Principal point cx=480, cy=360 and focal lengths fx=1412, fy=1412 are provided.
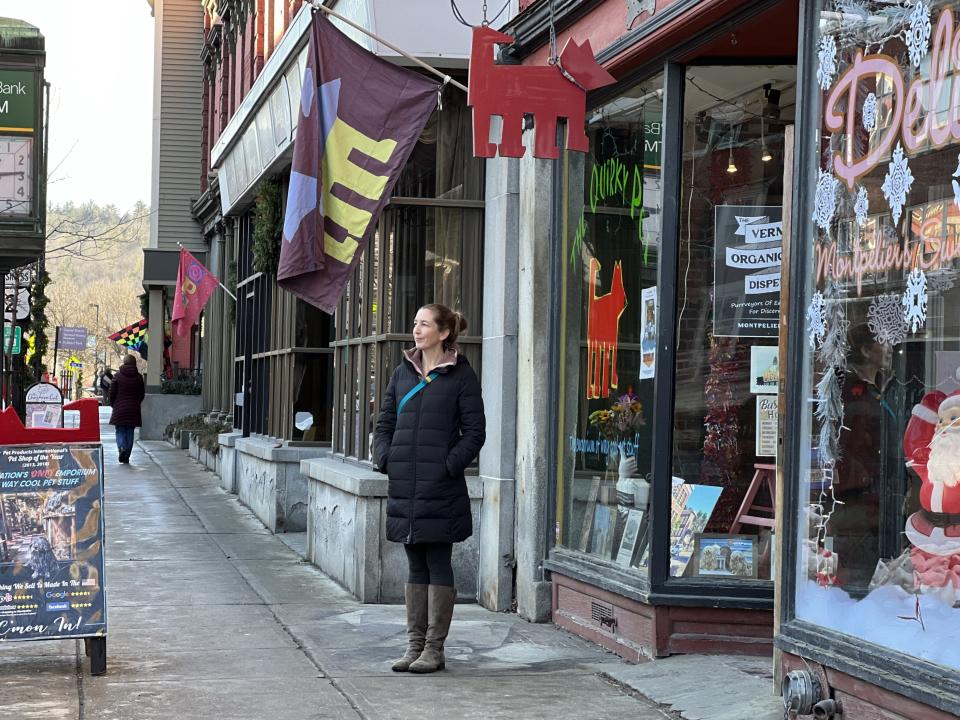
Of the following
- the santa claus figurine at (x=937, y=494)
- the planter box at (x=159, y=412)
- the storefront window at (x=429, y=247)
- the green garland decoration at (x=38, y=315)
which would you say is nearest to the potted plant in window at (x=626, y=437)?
the storefront window at (x=429, y=247)

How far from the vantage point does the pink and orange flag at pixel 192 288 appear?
71.0 ft

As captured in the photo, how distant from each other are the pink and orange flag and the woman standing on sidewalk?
47.9 feet

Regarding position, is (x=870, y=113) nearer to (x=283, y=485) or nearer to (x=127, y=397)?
(x=283, y=485)

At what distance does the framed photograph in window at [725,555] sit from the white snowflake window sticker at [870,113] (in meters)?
2.84

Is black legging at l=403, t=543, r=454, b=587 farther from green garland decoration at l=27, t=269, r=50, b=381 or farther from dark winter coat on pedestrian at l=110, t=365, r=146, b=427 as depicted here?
green garland decoration at l=27, t=269, r=50, b=381

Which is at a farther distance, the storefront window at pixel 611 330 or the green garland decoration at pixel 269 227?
the green garland decoration at pixel 269 227

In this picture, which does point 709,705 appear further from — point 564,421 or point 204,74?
point 204,74

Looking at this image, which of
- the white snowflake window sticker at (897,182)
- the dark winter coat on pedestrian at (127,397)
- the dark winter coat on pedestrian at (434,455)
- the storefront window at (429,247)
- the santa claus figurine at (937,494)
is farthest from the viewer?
the dark winter coat on pedestrian at (127,397)

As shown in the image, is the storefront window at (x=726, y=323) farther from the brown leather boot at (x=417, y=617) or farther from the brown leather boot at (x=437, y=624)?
the brown leather boot at (x=417, y=617)

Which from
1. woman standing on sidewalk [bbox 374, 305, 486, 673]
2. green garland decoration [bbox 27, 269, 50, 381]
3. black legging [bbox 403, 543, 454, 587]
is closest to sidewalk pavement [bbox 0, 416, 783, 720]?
woman standing on sidewalk [bbox 374, 305, 486, 673]

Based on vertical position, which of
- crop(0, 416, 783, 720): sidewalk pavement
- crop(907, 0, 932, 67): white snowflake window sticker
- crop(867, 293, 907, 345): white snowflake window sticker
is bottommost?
crop(0, 416, 783, 720): sidewalk pavement

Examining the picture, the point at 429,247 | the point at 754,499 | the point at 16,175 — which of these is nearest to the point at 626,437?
the point at 754,499

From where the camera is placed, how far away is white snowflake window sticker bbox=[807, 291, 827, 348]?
227 inches

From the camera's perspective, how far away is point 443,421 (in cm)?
723
